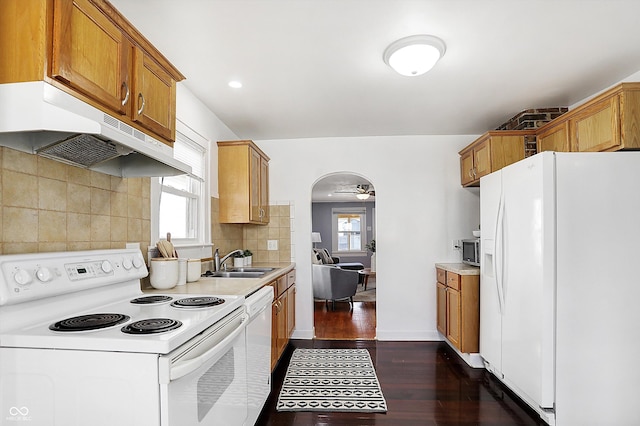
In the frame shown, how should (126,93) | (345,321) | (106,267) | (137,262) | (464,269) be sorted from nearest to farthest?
(126,93) < (106,267) < (137,262) < (464,269) < (345,321)

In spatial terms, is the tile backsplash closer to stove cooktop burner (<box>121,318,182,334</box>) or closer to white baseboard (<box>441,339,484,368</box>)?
stove cooktop burner (<box>121,318,182,334</box>)

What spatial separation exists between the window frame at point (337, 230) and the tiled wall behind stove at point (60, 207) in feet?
30.1

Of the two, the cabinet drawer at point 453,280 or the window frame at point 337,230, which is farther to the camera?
the window frame at point 337,230

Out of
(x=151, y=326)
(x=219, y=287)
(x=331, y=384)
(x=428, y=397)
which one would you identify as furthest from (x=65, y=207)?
(x=428, y=397)

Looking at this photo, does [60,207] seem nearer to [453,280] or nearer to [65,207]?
[65,207]

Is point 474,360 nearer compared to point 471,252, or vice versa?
point 474,360

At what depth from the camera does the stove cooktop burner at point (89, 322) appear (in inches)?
48.8

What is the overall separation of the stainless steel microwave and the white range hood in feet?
9.09

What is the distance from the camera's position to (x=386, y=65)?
8.05 feet

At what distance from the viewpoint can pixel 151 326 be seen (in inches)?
49.7

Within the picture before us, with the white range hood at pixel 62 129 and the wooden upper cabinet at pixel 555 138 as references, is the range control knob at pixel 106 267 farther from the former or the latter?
the wooden upper cabinet at pixel 555 138

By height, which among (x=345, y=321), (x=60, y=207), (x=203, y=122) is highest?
(x=203, y=122)

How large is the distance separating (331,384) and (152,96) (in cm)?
240

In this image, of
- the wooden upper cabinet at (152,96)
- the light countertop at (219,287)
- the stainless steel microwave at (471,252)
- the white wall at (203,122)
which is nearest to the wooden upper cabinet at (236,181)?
the white wall at (203,122)
